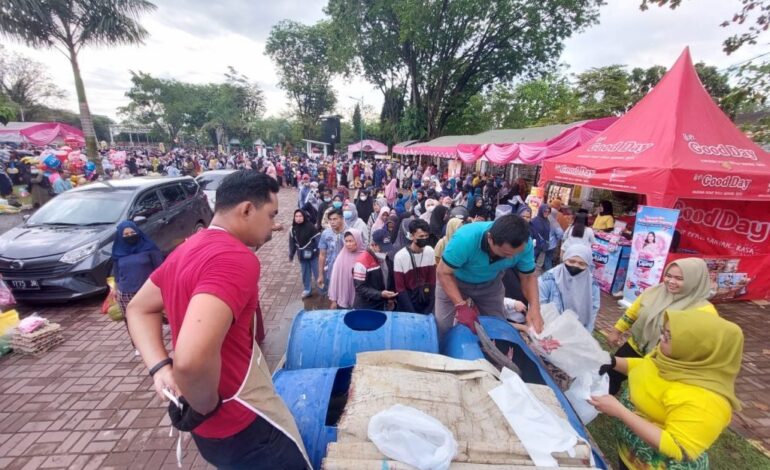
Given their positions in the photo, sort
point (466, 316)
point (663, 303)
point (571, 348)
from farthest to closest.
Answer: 1. point (466, 316)
2. point (663, 303)
3. point (571, 348)

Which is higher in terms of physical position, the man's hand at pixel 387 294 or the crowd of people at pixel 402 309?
the crowd of people at pixel 402 309

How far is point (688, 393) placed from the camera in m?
1.60

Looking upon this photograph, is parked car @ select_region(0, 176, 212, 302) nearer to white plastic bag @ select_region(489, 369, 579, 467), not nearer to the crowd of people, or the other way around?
the crowd of people

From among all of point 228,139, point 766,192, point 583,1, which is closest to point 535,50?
point 583,1

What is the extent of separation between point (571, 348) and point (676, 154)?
4.23 m

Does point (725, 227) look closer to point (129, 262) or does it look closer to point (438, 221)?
point (438, 221)

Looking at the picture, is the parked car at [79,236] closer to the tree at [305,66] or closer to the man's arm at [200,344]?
the man's arm at [200,344]

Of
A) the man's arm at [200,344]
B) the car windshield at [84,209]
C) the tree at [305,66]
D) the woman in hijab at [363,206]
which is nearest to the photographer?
the man's arm at [200,344]

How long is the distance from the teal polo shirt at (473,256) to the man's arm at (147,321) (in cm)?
222

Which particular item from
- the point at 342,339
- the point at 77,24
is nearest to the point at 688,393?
the point at 342,339

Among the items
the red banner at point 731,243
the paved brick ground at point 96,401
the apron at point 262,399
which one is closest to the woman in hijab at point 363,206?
the paved brick ground at point 96,401

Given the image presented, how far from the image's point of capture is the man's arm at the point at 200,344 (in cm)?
93

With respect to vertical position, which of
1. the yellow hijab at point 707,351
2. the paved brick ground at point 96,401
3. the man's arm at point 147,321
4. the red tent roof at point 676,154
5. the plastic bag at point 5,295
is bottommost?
the paved brick ground at point 96,401

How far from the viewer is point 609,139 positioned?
610 cm
